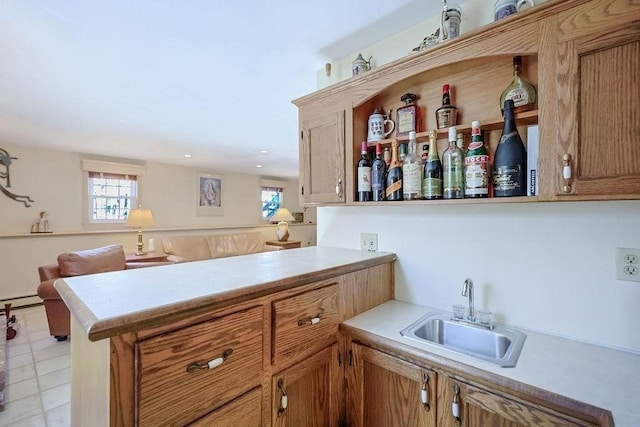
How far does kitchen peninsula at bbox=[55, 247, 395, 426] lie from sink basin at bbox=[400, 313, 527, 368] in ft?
0.99

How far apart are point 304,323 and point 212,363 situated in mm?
390

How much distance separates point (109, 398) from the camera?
708 mm

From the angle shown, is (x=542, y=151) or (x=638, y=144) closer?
(x=638, y=144)

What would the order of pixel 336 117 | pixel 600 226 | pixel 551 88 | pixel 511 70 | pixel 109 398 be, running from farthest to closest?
pixel 336 117, pixel 511 70, pixel 600 226, pixel 551 88, pixel 109 398

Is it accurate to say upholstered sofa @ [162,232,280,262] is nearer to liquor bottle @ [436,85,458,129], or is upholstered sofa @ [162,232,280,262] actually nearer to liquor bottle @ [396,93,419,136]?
liquor bottle @ [396,93,419,136]

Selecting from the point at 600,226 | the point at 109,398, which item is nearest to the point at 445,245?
the point at 600,226

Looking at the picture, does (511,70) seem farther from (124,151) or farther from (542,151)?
(124,151)

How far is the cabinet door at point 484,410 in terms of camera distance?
32.8 inches

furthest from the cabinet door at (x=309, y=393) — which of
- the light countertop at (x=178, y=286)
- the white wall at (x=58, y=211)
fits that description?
the white wall at (x=58, y=211)

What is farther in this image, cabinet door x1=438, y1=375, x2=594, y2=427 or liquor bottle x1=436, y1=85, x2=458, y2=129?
liquor bottle x1=436, y1=85, x2=458, y2=129

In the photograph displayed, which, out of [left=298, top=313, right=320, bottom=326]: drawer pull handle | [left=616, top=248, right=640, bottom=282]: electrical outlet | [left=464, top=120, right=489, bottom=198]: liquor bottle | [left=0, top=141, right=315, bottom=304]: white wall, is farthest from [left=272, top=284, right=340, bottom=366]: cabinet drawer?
[left=0, top=141, right=315, bottom=304]: white wall

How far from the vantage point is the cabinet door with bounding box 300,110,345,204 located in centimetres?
159

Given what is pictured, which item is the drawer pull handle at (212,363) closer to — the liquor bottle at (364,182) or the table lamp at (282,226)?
the liquor bottle at (364,182)

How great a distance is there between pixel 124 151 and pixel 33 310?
2.45 metres
